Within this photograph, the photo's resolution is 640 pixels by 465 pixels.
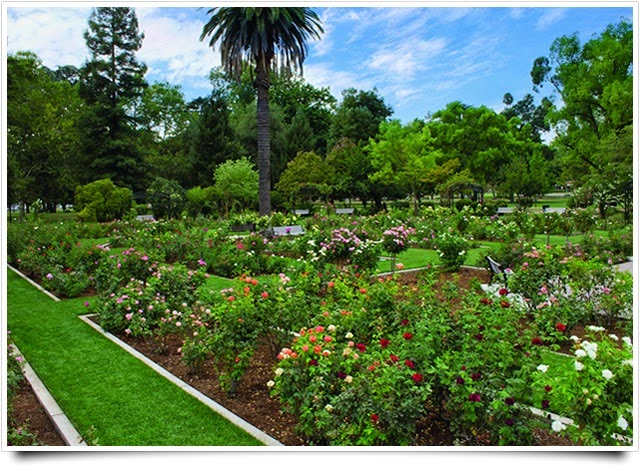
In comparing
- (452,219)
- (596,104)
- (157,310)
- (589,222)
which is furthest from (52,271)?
(596,104)

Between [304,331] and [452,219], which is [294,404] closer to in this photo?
[304,331]

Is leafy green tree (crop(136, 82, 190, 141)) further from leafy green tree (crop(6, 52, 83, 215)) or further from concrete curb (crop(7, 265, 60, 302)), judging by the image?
concrete curb (crop(7, 265, 60, 302))

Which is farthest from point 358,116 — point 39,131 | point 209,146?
point 39,131

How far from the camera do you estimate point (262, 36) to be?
1584 centimetres

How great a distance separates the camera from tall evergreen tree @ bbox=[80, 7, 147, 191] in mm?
32094

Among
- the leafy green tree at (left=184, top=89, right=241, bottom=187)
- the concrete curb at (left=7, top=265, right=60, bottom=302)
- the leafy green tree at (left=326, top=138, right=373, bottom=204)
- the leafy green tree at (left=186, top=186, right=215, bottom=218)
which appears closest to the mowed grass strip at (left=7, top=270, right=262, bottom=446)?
the concrete curb at (left=7, top=265, right=60, bottom=302)

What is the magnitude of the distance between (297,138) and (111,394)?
3394cm

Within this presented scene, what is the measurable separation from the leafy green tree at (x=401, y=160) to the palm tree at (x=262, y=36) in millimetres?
12864

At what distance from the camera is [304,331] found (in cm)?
392

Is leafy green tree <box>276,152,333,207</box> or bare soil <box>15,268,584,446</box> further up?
leafy green tree <box>276,152,333,207</box>

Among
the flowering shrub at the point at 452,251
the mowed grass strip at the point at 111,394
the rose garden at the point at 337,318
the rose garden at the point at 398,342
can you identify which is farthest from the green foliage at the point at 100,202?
the flowering shrub at the point at 452,251

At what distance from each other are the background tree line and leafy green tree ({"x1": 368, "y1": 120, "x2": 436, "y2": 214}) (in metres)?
0.08

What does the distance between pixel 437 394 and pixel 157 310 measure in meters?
3.64

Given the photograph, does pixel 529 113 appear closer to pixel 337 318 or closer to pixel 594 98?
pixel 594 98
